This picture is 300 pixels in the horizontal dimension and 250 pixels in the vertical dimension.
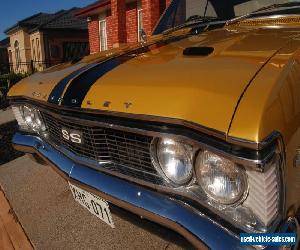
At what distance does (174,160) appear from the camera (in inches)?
61.4

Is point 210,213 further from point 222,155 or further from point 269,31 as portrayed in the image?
point 269,31

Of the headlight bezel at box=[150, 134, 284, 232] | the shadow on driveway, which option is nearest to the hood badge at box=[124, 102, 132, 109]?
the headlight bezel at box=[150, 134, 284, 232]

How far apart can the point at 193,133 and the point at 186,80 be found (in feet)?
0.93

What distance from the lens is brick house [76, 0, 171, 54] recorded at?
385 inches

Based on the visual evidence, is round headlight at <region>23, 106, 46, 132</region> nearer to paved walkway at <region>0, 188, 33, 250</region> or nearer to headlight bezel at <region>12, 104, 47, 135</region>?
headlight bezel at <region>12, 104, 47, 135</region>

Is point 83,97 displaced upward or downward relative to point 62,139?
upward

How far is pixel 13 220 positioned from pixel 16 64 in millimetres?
30711

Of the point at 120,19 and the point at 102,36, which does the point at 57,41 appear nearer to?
the point at 102,36

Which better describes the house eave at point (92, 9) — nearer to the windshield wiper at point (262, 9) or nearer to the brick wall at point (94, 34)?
the brick wall at point (94, 34)

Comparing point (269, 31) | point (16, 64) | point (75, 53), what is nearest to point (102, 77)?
point (269, 31)

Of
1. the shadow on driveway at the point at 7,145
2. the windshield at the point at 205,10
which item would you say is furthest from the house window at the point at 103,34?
the windshield at the point at 205,10

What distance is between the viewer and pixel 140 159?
5.57 ft

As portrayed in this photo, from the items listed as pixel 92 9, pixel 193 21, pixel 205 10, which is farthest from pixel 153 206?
pixel 92 9

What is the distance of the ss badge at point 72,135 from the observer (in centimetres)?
198
